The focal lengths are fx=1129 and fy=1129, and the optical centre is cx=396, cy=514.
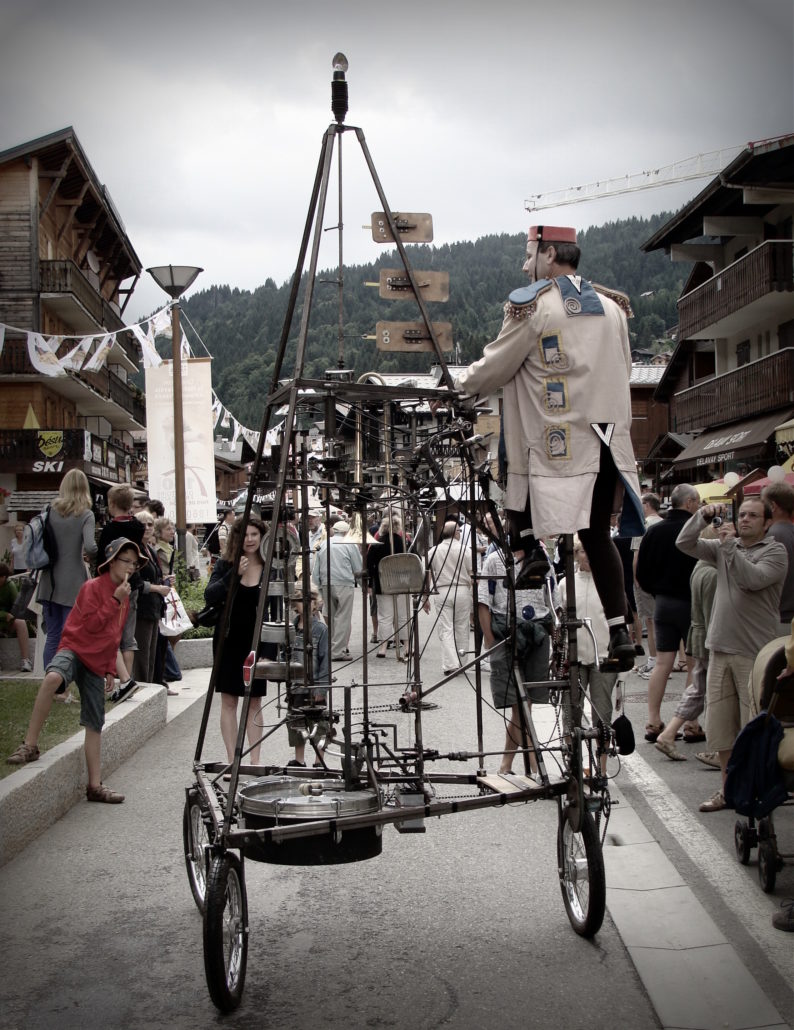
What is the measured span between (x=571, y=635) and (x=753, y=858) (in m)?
2.39

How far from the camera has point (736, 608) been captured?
7.63 metres

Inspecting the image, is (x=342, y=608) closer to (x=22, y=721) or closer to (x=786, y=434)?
(x=22, y=721)

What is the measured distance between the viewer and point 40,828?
7.41 m

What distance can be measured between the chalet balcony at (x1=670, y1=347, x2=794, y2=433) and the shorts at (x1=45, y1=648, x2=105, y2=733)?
2629cm

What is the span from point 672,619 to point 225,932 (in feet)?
21.4

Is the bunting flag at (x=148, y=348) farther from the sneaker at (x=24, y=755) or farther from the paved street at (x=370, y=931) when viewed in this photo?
the paved street at (x=370, y=931)

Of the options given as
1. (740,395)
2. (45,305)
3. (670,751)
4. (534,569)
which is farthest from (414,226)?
(45,305)

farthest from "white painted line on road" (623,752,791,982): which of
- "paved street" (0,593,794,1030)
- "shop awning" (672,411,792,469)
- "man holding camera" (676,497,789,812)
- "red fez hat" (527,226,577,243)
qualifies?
"shop awning" (672,411,792,469)

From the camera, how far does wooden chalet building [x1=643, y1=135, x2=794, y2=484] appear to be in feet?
99.5

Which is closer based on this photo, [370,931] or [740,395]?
[370,931]

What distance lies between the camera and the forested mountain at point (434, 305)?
145 feet

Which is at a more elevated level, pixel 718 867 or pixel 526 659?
pixel 526 659

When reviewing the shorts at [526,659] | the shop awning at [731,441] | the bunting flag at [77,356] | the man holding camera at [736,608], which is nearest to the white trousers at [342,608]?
the shorts at [526,659]

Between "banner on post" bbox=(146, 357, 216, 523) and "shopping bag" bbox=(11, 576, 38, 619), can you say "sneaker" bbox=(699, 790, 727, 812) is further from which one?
"banner on post" bbox=(146, 357, 216, 523)
